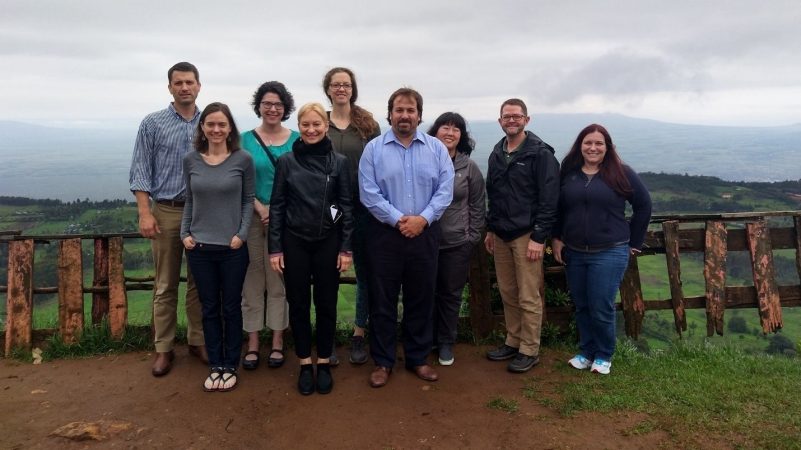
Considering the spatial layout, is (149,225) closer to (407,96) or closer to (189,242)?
(189,242)

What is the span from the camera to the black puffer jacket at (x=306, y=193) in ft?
13.1

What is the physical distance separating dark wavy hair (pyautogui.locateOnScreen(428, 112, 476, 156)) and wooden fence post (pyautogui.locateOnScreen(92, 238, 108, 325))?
3.90 metres

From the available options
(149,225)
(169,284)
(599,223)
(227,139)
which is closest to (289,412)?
(169,284)

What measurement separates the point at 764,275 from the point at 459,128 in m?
3.97

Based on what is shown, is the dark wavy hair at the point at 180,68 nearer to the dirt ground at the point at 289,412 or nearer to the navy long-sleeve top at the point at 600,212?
the dirt ground at the point at 289,412

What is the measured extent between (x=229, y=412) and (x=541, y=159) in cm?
346

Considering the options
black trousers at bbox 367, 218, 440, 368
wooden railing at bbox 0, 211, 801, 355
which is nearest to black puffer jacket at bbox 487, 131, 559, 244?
black trousers at bbox 367, 218, 440, 368

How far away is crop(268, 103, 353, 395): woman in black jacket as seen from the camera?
3990mm

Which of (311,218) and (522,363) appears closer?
(311,218)

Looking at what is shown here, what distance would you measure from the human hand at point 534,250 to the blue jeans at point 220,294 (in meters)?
2.59

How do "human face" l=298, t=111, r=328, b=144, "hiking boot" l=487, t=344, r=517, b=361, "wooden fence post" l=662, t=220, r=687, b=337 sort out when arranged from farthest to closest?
"wooden fence post" l=662, t=220, r=687, b=337 → "hiking boot" l=487, t=344, r=517, b=361 → "human face" l=298, t=111, r=328, b=144

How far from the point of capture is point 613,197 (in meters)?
4.33

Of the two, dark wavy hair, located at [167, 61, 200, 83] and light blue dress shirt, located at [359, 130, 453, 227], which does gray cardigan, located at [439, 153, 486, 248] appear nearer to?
light blue dress shirt, located at [359, 130, 453, 227]

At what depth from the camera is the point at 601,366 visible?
4.61 metres
